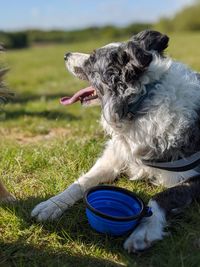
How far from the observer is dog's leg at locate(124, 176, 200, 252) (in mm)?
3262

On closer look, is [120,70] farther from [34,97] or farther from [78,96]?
[34,97]

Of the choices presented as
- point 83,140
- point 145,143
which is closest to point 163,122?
point 145,143

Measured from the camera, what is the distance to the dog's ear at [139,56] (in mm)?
3588

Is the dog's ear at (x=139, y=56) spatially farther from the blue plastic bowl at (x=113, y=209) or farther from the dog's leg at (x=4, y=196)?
the dog's leg at (x=4, y=196)

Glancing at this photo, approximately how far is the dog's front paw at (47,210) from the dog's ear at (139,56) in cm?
127

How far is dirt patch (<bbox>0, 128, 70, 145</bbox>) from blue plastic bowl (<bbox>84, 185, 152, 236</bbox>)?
2.65 m

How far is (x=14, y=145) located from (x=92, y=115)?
2.06 m

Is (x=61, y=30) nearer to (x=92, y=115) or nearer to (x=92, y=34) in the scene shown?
(x=92, y=34)

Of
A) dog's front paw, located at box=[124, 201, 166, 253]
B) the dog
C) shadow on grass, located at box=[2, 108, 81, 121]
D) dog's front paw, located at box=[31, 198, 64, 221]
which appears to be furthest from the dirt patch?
dog's front paw, located at box=[124, 201, 166, 253]

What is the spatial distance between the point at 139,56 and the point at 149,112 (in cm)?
48

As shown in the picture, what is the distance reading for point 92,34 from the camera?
176ft

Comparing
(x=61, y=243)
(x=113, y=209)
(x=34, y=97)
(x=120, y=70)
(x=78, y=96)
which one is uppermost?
(x=120, y=70)

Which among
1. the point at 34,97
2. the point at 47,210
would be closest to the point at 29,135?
the point at 47,210

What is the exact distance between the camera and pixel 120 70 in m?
3.79
